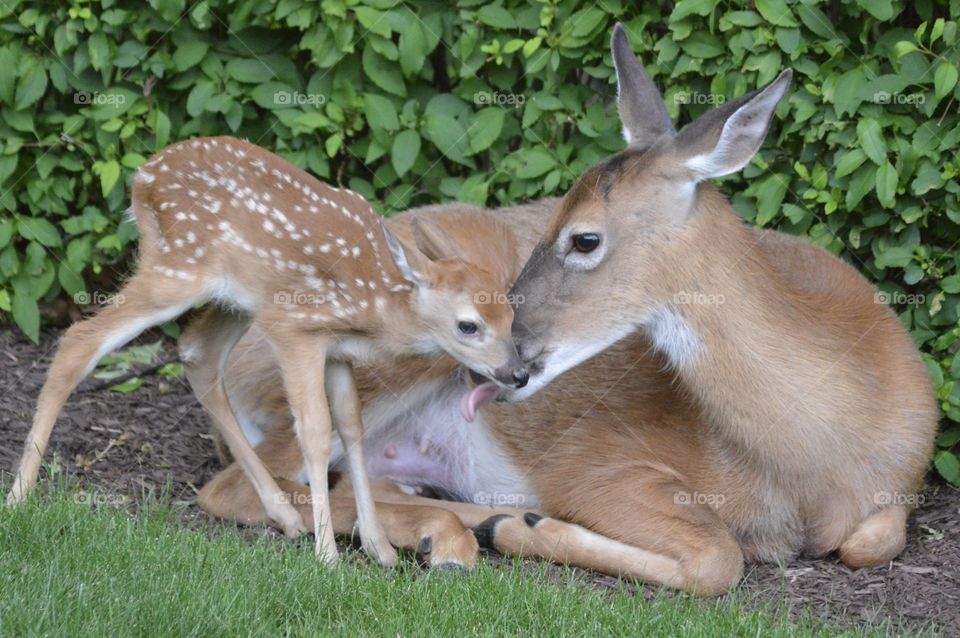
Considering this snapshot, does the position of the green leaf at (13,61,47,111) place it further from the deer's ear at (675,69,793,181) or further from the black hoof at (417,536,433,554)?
the deer's ear at (675,69,793,181)

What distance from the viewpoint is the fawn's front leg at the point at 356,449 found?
547 centimetres

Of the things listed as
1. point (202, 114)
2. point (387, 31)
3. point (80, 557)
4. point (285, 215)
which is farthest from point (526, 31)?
point (80, 557)

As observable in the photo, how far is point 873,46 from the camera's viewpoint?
6.52 metres

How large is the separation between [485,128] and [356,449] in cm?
235

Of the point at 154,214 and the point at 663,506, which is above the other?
the point at 154,214

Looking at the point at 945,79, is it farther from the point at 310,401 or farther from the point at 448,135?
the point at 310,401

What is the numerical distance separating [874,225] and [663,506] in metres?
1.81

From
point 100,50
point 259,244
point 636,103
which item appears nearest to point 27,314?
point 100,50

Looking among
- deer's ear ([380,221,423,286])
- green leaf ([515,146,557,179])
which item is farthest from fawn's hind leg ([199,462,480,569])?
green leaf ([515,146,557,179])

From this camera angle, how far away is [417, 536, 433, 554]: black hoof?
556 centimetres

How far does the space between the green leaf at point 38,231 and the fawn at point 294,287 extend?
230cm

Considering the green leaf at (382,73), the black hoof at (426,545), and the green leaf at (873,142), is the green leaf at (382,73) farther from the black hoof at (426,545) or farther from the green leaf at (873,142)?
the black hoof at (426,545)

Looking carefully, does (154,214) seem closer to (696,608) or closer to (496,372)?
(496,372)

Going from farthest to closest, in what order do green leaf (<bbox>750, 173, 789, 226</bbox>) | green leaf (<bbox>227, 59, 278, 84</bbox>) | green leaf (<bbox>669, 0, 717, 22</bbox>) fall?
green leaf (<bbox>227, 59, 278, 84</bbox>), green leaf (<bbox>750, 173, 789, 226</bbox>), green leaf (<bbox>669, 0, 717, 22</bbox>)
